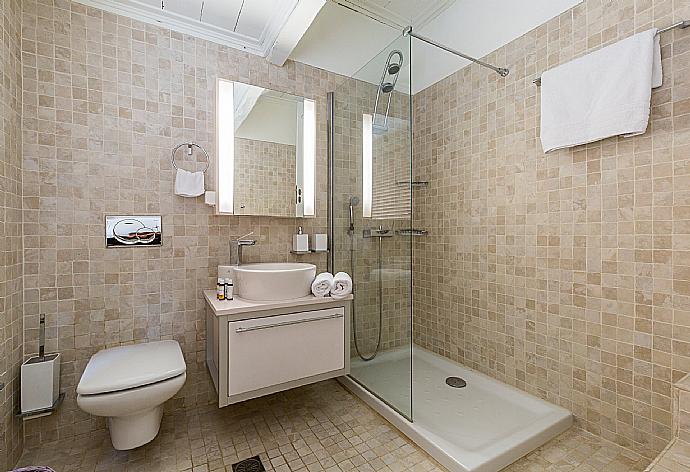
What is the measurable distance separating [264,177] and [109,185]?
88 centimetres

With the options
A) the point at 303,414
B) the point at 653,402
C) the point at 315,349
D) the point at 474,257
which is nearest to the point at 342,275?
the point at 315,349

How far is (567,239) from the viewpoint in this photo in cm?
189

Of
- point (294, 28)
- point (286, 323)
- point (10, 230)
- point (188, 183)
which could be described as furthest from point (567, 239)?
point (10, 230)

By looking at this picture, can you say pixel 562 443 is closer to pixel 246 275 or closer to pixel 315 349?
pixel 315 349

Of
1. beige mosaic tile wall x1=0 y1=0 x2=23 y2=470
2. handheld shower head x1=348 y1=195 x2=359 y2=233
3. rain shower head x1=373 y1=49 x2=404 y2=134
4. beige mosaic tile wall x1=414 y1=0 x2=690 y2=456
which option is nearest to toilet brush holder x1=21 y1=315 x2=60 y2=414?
beige mosaic tile wall x1=0 y1=0 x2=23 y2=470

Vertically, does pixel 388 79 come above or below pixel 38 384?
above

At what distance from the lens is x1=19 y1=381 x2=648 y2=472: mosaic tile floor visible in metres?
1.59

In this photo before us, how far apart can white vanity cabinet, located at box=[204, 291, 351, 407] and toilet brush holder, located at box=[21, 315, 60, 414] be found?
731 millimetres

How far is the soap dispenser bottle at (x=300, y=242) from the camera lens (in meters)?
2.41

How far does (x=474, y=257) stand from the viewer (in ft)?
8.05

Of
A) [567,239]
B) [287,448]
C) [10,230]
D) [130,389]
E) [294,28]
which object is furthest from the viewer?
[294,28]

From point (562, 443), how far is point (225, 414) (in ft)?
6.09

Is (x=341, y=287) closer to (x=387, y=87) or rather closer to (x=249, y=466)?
(x=249, y=466)

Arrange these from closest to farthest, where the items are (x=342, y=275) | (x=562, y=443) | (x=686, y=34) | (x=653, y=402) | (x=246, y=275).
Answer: (x=686, y=34), (x=653, y=402), (x=562, y=443), (x=246, y=275), (x=342, y=275)
